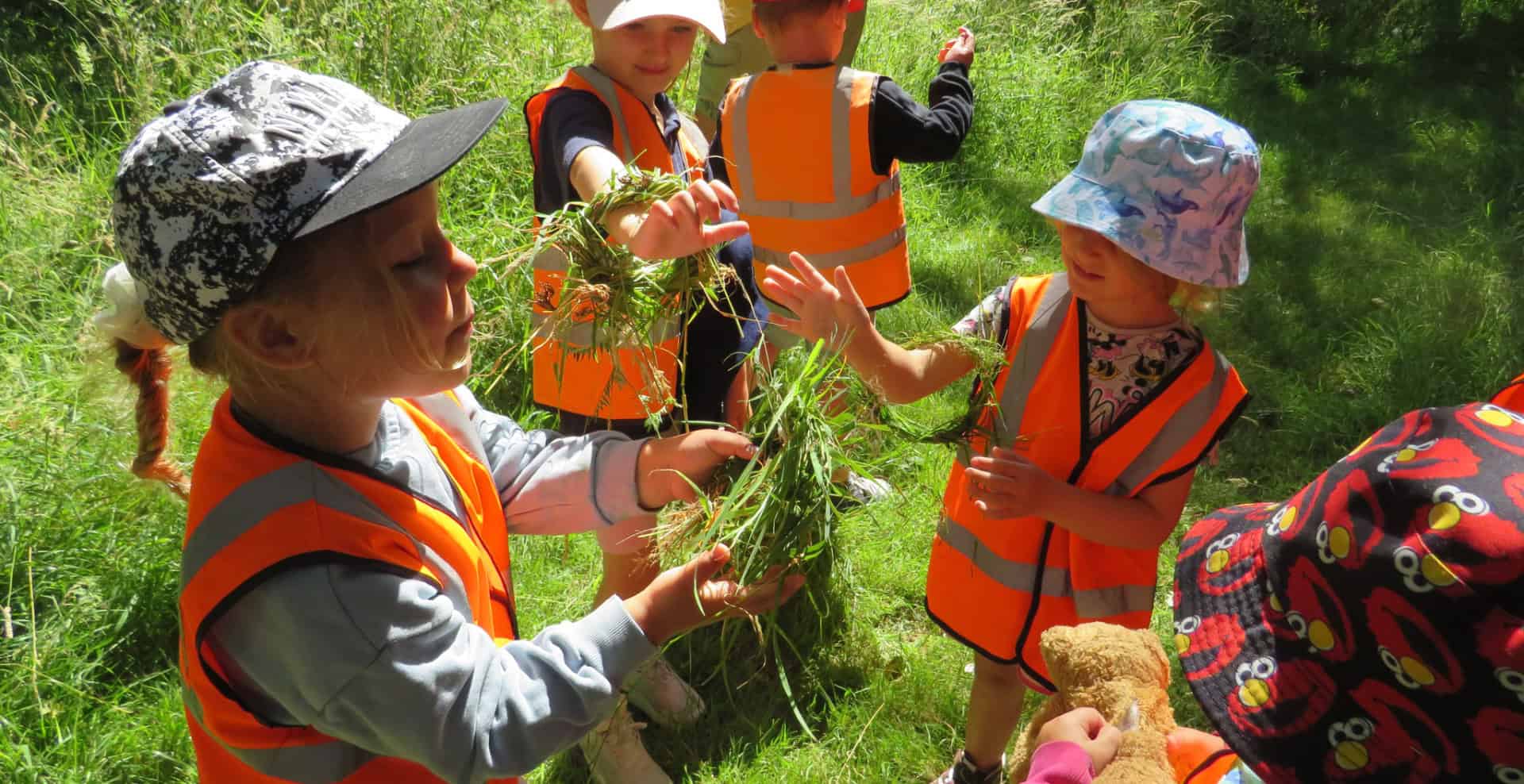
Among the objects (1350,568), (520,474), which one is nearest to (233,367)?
(520,474)

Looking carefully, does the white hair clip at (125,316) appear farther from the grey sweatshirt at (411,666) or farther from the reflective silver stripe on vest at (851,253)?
the reflective silver stripe on vest at (851,253)

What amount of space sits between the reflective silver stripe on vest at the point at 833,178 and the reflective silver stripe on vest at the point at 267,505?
2432mm

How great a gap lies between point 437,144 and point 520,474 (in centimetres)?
72

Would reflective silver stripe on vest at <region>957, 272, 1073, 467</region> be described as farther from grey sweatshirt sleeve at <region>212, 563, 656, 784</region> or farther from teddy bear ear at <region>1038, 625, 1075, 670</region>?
grey sweatshirt sleeve at <region>212, 563, 656, 784</region>

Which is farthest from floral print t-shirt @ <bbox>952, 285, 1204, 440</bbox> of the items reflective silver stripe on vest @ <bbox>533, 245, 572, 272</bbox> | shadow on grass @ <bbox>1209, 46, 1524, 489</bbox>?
shadow on grass @ <bbox>1209, 46, 1524, 489</bbox>

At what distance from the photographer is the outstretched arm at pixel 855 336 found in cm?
227

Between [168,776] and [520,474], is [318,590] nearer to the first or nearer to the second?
[520,474]

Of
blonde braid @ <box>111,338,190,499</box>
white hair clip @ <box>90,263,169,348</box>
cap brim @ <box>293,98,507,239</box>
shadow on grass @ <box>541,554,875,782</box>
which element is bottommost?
shadow on grass @ <box>541,554,875,782</box>

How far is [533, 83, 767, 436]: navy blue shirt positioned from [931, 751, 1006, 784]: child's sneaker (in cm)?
111

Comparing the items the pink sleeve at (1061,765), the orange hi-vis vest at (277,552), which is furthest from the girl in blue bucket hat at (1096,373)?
the orange hi-vis vest at (277,552)

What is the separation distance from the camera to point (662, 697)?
296 centimetres

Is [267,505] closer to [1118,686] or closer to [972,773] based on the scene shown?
[1118,686]

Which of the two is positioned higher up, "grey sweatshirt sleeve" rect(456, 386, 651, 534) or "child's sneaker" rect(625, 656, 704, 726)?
"grey sweatshirt sleeve" rect(456, 386, 651, 534)

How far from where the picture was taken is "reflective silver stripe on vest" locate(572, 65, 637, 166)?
2611mm
